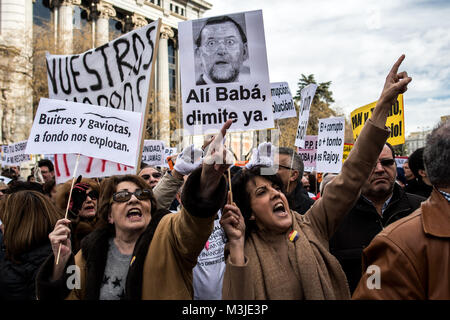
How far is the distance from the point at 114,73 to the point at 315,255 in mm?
2876

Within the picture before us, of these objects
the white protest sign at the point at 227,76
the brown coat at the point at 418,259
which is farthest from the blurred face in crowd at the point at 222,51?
the brown coat at the point at 418,259

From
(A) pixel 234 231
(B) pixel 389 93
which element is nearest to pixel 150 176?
(A) pixel 234 231

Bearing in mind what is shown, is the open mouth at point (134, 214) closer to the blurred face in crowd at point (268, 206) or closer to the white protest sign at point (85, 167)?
the blurred face in crowd at point (268, 206)

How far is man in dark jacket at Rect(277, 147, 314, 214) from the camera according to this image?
4.07 meters

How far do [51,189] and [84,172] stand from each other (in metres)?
2.04

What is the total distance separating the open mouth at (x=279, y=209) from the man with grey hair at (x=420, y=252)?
2.66 ft

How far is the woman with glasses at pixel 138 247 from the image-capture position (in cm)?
224

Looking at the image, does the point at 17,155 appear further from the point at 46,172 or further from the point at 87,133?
the point at 87,133

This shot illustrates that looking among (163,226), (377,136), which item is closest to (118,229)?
(163,226)

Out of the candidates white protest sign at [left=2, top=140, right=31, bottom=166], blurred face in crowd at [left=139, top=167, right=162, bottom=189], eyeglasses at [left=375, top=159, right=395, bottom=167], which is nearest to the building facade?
white protest sign at [left=2, top=140, right=31, bottom=166]

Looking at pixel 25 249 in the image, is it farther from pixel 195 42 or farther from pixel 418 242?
pixel 418 242
